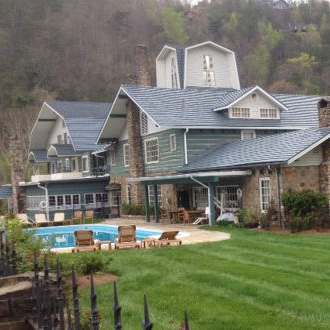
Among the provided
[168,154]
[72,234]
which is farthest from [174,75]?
[72,234]

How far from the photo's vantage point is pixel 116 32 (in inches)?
3219

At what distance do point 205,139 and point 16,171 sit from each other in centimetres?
1845

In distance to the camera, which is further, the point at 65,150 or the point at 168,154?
the point at 65,150

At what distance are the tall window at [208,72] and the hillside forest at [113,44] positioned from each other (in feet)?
84.2

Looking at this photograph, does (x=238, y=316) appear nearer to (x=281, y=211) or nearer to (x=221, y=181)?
(x=281, y=211)

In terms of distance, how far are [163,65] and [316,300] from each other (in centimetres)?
3127

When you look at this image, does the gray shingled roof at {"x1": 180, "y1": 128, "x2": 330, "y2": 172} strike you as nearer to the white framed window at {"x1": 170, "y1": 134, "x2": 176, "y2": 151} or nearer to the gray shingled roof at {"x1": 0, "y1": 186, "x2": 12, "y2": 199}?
the white framed window at {"x1": 170, "y1": 134, "x2": 176, "y2": 151}

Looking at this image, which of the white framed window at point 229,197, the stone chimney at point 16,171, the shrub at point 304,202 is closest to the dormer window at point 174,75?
the stone chimney at point 16,171

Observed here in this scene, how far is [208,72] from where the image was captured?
36188 millimetres

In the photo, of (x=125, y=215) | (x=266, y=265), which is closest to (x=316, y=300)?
(x=266, y=265)

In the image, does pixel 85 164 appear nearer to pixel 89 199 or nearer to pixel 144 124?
pixel 89 199

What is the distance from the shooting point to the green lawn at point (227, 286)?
7363mm

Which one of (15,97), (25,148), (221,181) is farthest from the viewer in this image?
(15,97)

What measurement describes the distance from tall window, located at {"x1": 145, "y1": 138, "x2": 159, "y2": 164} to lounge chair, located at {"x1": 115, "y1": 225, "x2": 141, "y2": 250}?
13035 millimetres
